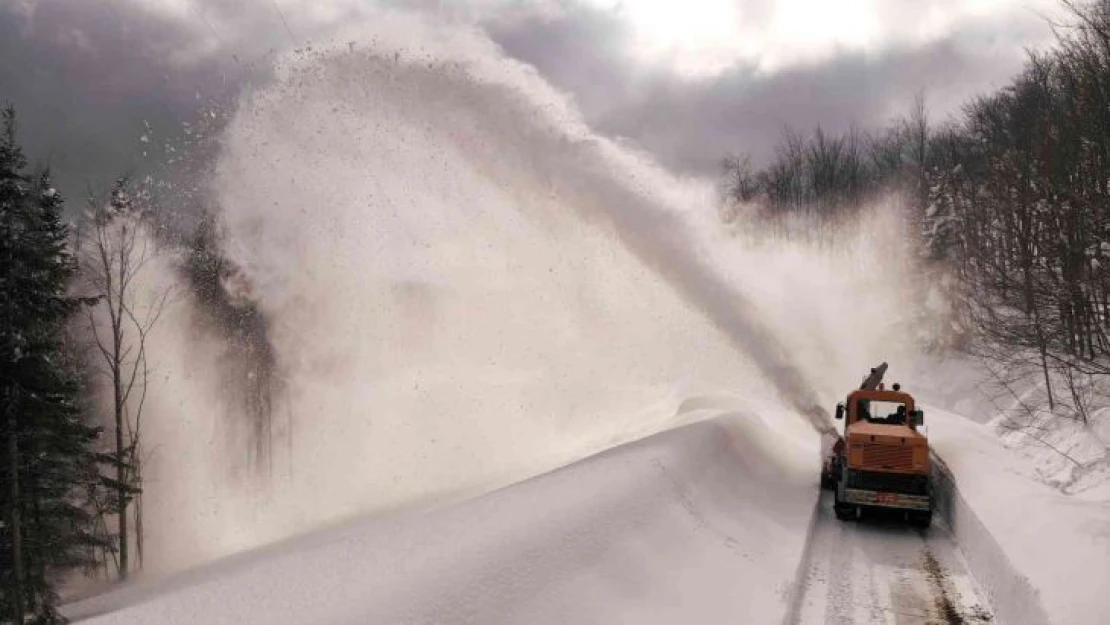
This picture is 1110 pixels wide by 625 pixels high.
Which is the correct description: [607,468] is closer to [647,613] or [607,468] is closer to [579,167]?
[647,613]

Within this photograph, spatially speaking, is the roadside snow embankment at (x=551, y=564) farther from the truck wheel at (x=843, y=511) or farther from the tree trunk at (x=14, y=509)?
the tree trunk at (x=14, y=509)

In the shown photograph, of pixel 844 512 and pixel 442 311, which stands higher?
pixel 442 311

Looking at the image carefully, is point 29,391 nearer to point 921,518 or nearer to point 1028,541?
point 921,518

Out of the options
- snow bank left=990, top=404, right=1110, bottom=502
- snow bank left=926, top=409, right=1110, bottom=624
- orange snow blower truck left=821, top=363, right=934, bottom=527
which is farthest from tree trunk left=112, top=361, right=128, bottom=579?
snow bank left=990, top=404, right=1110, bottom=502

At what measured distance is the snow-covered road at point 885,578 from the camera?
9297 mm

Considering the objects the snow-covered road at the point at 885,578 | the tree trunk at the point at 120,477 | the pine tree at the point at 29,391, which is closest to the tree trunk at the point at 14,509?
the pine tree at the point at 29,391

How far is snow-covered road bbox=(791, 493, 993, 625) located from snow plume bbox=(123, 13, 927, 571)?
8900 mm

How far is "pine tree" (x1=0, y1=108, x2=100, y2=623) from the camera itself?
2058cm

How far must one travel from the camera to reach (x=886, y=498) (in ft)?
45.6

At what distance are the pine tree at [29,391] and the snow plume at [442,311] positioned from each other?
7.41 meters

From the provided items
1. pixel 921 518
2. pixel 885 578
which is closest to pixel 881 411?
pixel 921 518

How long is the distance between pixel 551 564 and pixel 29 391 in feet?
63.6

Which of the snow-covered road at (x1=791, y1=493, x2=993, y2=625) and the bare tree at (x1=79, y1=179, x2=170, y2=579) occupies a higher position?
the bare tree at (x1=79, y1=179, x2=170, y2=579)

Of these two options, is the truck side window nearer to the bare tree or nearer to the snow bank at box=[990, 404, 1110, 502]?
the snow bank at box=[990, 404, 1110, 502]
